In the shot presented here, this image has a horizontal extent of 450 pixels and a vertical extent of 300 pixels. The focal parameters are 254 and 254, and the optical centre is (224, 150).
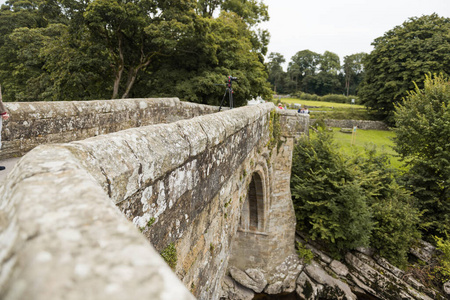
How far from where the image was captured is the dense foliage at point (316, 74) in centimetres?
6438

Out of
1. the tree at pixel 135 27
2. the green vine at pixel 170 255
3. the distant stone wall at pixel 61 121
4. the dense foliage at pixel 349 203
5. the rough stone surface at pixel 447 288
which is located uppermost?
the tree at pixel 135 27

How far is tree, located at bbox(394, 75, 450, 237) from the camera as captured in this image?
494 inches

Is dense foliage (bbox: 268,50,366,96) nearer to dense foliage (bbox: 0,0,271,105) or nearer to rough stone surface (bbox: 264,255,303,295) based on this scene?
dense foliage (bbox: 0,0,271,105)

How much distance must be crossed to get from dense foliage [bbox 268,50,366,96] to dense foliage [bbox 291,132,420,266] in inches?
2011

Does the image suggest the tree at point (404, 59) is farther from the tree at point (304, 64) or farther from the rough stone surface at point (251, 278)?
the tree at point (304, 64)

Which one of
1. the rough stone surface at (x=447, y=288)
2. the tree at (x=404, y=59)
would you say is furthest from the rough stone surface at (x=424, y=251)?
the tree at (x=404, y=59)

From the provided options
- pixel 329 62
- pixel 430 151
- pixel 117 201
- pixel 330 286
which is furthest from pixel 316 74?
pixel 117 201

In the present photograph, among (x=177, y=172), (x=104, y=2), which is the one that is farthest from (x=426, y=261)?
(x=104, y=2)

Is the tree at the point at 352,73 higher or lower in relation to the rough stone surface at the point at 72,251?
higher

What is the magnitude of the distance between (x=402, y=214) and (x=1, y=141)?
14.6m

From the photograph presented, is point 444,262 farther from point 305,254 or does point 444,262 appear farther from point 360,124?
point 360,124

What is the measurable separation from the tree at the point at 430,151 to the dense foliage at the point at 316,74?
161ft

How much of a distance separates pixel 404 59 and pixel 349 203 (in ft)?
80.0

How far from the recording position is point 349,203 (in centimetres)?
1157
